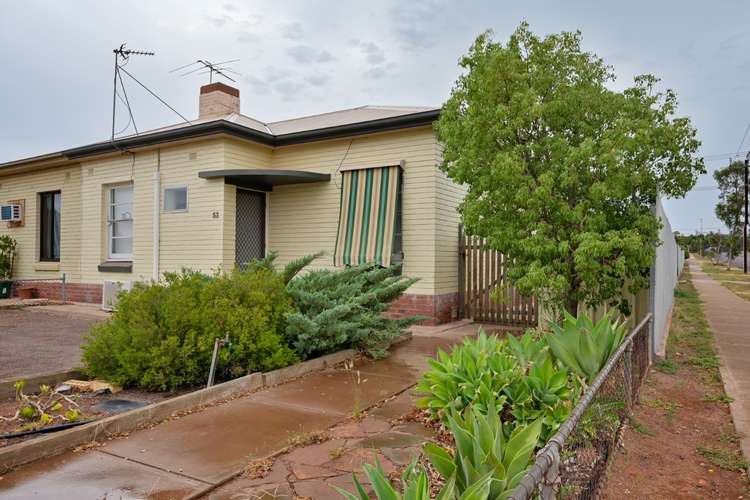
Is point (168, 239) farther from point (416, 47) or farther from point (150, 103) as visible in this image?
point (416, 47)

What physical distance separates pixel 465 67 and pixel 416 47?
5107 millimetres

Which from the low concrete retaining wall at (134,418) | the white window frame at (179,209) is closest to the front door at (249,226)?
the white window frame at (179,209)

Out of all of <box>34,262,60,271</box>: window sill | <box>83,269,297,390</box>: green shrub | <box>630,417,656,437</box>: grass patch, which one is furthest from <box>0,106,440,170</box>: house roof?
<box>630,417,656,437</box>: grass patch

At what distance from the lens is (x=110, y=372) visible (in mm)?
5348

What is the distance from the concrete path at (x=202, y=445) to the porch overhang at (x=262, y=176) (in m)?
5.52

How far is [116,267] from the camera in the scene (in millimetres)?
12625

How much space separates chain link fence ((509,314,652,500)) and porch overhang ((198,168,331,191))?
7.15 m

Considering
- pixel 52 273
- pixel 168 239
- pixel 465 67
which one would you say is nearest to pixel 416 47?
pixel 465 67

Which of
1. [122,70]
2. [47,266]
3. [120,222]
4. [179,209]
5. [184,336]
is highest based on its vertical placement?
[122,70]

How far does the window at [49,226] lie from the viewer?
14.7 metres

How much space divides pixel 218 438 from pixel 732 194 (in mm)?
46504

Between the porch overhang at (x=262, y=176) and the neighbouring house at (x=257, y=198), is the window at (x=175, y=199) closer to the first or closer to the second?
the neighbouring house at (x=257, y=198)

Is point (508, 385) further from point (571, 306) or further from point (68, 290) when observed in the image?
point (68, 290)

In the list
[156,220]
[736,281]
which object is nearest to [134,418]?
[156,220]
